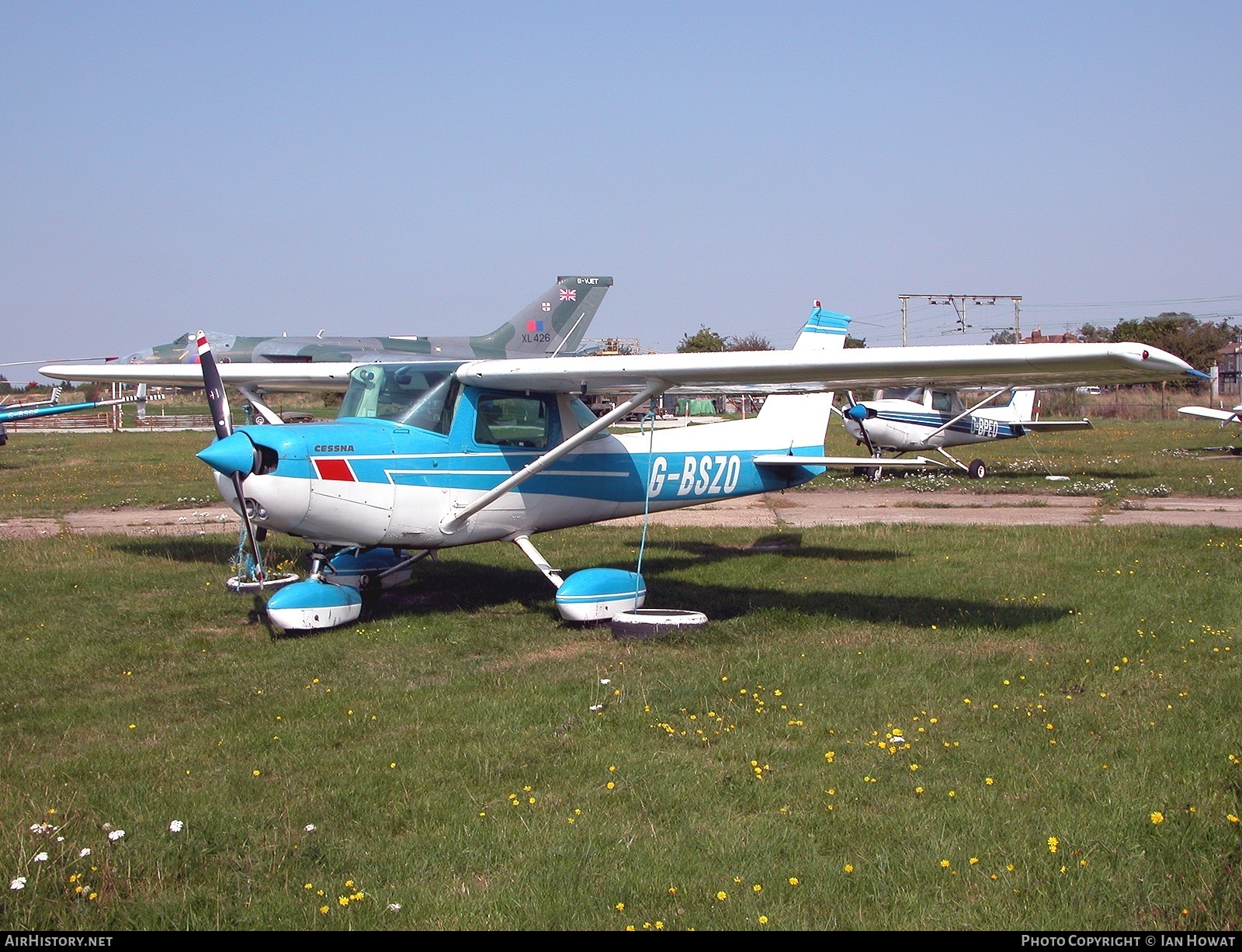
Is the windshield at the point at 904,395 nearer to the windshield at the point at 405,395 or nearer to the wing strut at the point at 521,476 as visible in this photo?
the wing strut at the point at 521,476

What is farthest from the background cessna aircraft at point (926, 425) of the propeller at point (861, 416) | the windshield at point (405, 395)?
the windshield at point (405, 395)

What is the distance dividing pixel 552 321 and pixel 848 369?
29.5 metres

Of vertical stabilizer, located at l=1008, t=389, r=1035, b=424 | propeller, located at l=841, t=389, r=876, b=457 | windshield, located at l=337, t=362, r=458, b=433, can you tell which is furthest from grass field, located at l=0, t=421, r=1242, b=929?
vertical stabilizer, located at l=1008, t=389, r=1035, b=424

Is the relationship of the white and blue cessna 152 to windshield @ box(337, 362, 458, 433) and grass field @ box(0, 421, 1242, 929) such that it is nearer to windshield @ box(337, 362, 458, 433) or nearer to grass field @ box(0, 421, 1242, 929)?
windshield @ box(337, 362, 458, 433)

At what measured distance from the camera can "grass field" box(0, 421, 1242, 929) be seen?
12.4 feet

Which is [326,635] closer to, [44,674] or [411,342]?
[44,674]

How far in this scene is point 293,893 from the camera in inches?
152

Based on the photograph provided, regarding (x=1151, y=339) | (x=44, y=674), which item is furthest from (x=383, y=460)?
(x=1151, y=339)

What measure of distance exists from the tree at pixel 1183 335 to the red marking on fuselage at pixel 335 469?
6404 centimetres

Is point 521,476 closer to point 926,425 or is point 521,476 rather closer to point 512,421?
point 512,421

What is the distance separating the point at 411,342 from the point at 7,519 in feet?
73.0

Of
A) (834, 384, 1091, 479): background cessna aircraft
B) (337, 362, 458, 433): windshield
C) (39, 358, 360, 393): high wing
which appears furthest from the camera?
(834, 384, 1091, 479): background cessna aircraft

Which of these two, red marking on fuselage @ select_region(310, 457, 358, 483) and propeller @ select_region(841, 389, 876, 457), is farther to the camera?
propeller @ select_region(841, 389, 876, 457)

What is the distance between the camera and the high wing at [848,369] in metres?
6.39
